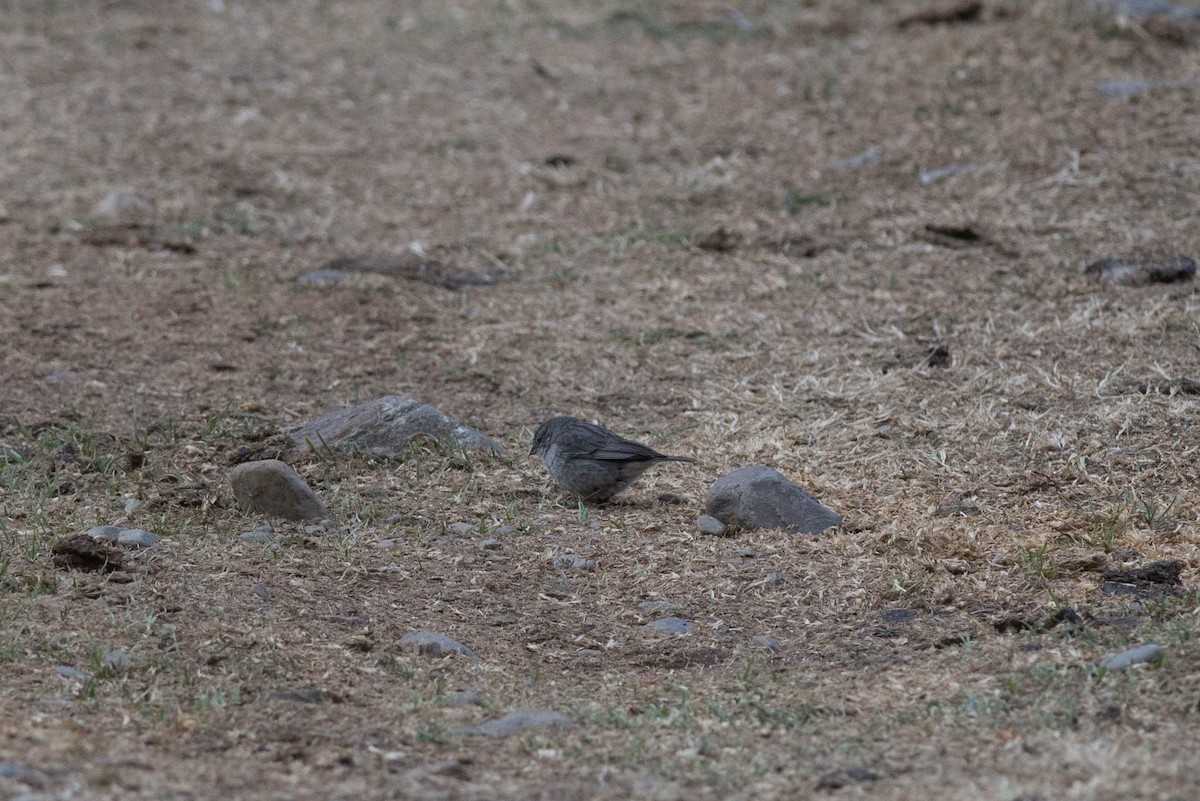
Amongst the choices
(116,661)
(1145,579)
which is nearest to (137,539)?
(116,661)

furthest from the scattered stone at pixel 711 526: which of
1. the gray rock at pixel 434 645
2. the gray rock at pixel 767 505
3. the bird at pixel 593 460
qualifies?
the gray rock at pixel 434 645

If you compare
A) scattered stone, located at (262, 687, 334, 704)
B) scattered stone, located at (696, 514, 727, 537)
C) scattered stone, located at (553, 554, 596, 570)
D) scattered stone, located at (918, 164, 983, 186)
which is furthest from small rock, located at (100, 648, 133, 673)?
scattered stone, located at (918, 164, 983, 186)

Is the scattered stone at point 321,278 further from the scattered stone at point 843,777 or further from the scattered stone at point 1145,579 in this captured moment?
the scattered stone at point 843,777

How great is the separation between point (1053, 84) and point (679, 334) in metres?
3.81

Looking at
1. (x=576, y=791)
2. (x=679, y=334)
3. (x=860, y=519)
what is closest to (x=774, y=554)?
(x=860, y=519)

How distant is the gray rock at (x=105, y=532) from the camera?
4.66 m

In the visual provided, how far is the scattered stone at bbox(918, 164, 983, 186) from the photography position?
825 cm

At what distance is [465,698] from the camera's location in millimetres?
3795

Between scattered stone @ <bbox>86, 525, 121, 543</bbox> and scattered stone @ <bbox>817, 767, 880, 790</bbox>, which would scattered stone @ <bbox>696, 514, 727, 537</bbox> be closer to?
scattered stone @ <bbox>817, 767, 880, 790</bbox>

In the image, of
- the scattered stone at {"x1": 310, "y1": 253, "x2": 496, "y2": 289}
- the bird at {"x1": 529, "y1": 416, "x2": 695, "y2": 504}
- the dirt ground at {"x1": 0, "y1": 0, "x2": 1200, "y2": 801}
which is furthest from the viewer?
the scattered stone at {"x1": 310, "y1": 253, "x2": 496, "y2": 289}

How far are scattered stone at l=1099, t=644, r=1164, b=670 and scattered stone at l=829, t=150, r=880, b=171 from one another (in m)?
5.14

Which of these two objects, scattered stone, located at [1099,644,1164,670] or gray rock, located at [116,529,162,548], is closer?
scattered stone, located at [1099,644,1164,670]

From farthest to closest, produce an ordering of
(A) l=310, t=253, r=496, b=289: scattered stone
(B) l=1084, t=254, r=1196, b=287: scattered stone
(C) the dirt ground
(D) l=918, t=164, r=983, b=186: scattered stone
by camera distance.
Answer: (D) l=918, t=164, r=983, b=186: scattered stone → (A) l=310, t=253, r=496, b=289: scattered stone → (B) l=1084, t=254, r=1196, b=287: scattered stone → (C) the dirt ground

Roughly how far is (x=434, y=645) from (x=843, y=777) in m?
1.34
